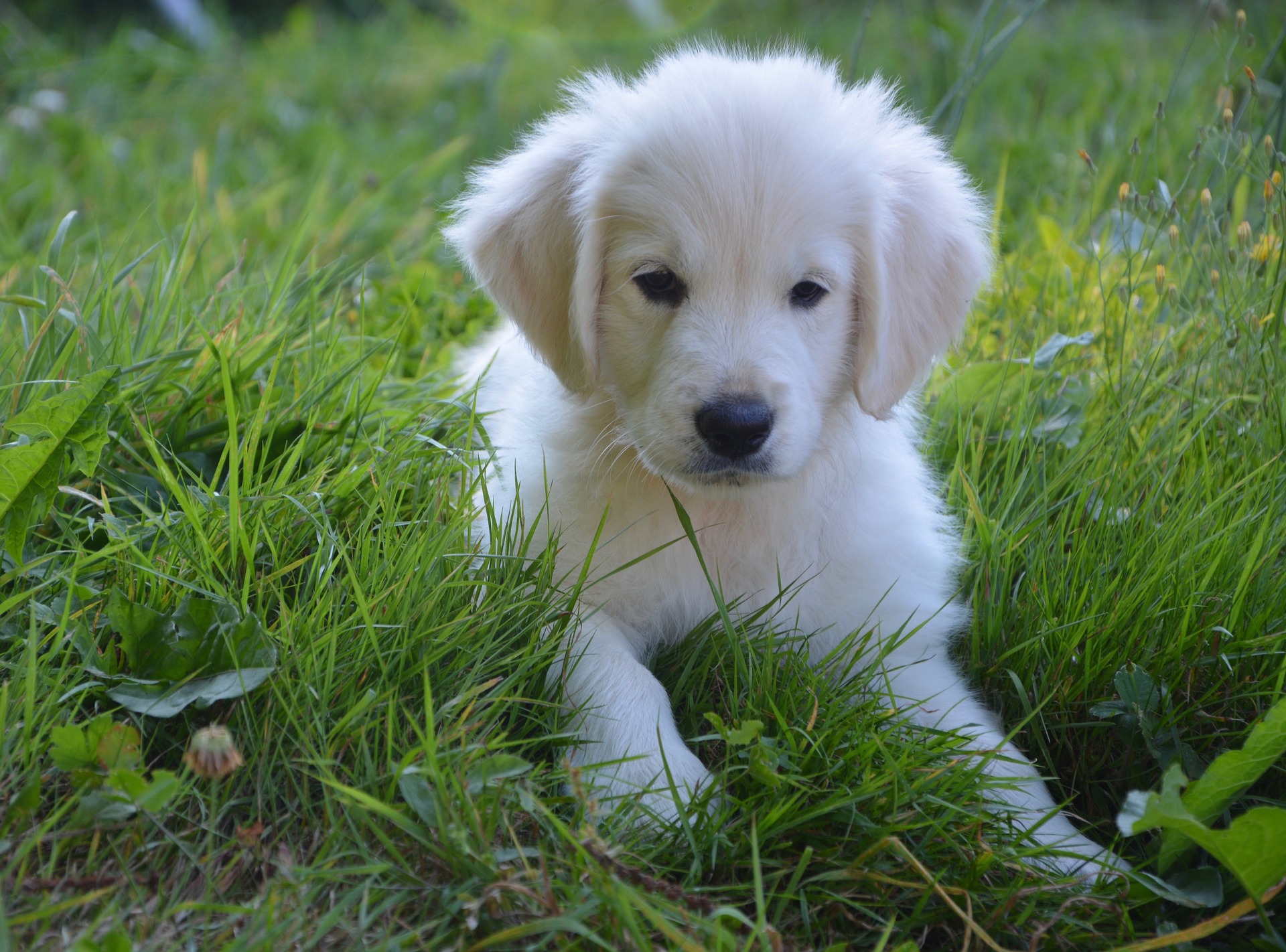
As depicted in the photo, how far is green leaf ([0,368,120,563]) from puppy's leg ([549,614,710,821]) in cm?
101

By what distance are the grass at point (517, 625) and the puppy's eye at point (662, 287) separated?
566 mm

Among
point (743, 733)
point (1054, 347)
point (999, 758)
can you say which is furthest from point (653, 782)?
point (1054, 347)

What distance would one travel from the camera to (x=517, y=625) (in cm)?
209

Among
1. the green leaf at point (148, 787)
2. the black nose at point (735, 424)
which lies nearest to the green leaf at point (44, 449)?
the green leaf at point (148, 787)

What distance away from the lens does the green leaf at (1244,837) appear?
5.33 feet

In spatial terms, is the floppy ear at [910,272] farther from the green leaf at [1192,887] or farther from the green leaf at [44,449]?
the green leaf at [44,449]

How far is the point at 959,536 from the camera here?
2635mm

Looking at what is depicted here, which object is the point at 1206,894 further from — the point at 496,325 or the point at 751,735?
the point at 496,325

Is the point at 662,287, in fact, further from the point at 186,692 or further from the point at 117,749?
the point at 117,749

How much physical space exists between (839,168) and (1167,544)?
1.03 meters

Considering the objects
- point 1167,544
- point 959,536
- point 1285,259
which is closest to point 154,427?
point 959,536

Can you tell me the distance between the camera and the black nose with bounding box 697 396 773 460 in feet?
6.56

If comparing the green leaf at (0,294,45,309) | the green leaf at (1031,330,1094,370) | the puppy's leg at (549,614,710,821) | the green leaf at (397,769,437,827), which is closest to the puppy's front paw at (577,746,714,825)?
the puppy's leg at (549,614,710,821)

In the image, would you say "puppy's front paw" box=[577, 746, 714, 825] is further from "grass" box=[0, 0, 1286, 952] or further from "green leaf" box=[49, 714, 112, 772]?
"green leaf" box=[49, 714, 112, 772]
